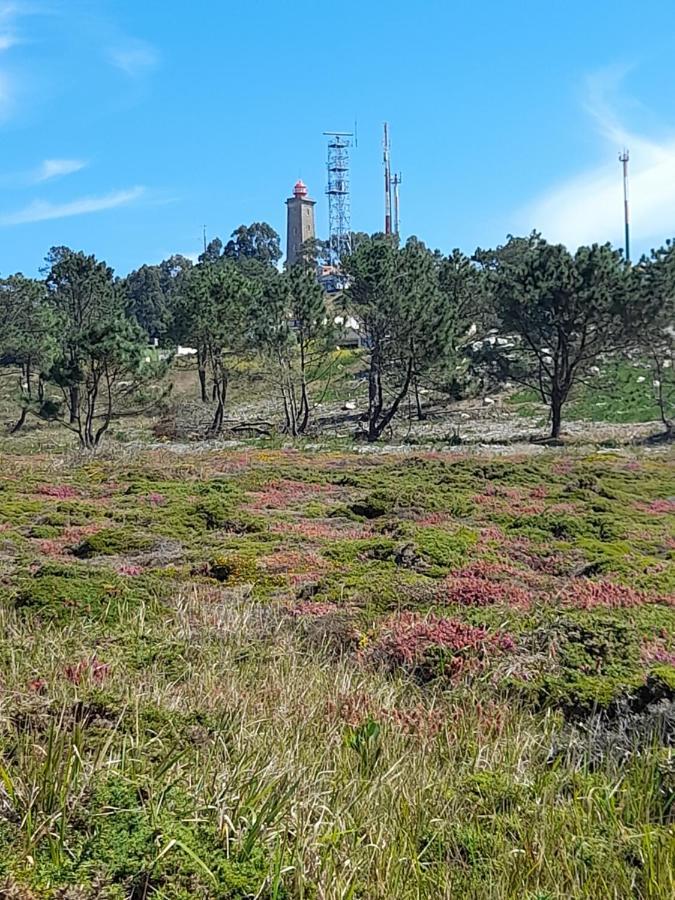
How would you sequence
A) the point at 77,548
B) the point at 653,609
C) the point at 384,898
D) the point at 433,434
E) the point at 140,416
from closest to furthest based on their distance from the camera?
the point at 384,898 < the point at 653,609 < the point at 77,548 < the point at 433,434 < the point at 140,416

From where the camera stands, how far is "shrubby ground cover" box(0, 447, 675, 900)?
9.95 feet

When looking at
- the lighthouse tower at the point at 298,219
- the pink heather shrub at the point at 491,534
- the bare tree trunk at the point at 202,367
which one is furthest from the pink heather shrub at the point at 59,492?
the lighthouse tower at the point at 298,219

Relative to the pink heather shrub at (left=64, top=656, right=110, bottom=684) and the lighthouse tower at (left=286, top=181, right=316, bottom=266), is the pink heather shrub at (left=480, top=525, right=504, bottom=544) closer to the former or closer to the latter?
the pink heather shrub at (left=64, top=656, right=110, bottom=684)

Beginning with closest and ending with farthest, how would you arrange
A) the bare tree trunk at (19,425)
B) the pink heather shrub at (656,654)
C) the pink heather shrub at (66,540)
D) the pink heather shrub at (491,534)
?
the pink heather shrub at (656,654)
the pink heather shrub at (66,540)
the pink heather shrub at (491,534)
the bare tree trunk at (19,425)

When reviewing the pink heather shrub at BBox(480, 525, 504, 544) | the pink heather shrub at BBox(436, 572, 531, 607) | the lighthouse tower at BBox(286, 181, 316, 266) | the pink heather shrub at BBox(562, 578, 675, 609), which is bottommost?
the pink heather shrub at BBox(480, 525, 504, 544)

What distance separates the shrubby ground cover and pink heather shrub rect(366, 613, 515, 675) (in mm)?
29

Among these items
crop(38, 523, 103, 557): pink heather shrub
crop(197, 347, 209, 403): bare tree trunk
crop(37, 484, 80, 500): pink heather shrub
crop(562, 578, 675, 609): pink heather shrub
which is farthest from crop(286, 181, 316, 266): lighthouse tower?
crop(562, 578, 675, 609): pink heather shrub

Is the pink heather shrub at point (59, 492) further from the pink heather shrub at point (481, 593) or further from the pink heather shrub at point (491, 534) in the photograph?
the pink heather shrub at point (481, 593)

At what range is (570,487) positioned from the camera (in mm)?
18406

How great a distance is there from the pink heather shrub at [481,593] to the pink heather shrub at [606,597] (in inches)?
18.1

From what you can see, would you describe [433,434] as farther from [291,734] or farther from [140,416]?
[291,734]

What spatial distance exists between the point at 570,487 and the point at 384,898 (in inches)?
639

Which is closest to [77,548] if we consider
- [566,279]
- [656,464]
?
[656,464]

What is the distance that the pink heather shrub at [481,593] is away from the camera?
8594 mm
